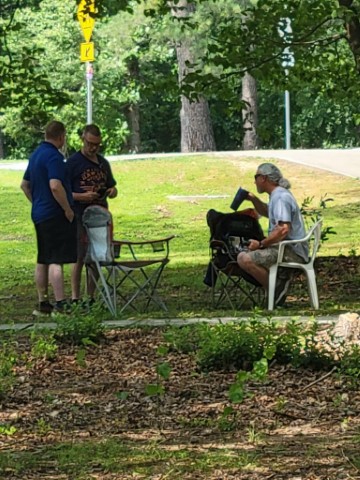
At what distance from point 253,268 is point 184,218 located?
10.3m

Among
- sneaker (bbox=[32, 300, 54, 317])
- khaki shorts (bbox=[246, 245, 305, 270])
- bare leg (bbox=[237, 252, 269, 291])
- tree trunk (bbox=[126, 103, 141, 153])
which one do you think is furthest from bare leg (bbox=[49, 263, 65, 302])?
tree trunk (bbox=[126, 103, 141, 153])

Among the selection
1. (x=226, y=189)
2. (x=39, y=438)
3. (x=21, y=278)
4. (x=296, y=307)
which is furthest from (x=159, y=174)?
(x=39, y=438)

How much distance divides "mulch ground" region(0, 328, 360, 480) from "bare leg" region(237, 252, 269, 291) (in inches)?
86.3

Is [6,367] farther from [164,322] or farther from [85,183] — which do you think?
[85,183]

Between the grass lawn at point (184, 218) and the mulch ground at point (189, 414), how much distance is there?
2377 millimetres

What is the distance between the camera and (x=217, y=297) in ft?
33.9

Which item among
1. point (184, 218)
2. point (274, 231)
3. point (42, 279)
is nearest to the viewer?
point (274, 231)

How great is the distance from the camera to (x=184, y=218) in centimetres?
1906

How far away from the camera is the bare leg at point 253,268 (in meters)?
8.74

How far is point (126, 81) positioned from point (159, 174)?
1665cm

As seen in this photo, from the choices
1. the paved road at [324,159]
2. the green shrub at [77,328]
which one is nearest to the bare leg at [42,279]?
the green shrub at [77,328]

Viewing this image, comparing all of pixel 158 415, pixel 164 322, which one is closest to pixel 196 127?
pixel 164 322

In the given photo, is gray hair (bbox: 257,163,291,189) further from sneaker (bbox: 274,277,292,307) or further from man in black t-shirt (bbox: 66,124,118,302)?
man in black t-shirt (bbox: 66,124,118,302)

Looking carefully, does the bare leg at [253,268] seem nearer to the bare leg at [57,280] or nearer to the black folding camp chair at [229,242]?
the black folding camp chair at [229,242]
